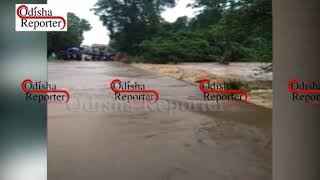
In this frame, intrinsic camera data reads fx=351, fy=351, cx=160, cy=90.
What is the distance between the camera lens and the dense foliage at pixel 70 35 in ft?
6.58

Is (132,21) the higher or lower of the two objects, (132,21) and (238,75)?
the higher

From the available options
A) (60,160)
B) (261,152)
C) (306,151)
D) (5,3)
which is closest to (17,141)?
(60,160)

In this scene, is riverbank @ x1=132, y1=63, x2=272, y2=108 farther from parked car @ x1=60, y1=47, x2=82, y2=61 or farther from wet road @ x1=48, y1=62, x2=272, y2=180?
parked car @ x1=60, y1=47, x2=82, y2=61

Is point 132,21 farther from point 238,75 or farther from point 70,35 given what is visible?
point 238,75

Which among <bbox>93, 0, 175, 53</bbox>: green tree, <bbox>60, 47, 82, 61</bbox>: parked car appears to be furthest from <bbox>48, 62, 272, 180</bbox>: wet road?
<bbox>93, 0, 175, 53</bbox>: green tree

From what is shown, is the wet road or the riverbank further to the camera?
the riverbank

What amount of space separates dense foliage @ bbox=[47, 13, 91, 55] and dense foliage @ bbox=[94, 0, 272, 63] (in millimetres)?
124

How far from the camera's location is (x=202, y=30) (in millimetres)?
2066

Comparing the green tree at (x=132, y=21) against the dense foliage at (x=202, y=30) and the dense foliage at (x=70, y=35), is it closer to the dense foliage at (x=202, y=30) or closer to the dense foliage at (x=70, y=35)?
the dense foliage at (x=202, y=30)

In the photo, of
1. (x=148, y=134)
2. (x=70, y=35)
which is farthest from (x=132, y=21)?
(x=148, y=134)

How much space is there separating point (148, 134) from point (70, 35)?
73cm

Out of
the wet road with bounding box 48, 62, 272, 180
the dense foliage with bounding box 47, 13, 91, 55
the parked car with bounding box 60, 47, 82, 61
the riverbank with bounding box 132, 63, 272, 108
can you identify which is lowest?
the wet road with bounding box 48, 62, 272, 180

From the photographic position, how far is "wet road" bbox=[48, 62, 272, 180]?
197cm

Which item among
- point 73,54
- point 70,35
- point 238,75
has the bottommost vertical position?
point 238,75
